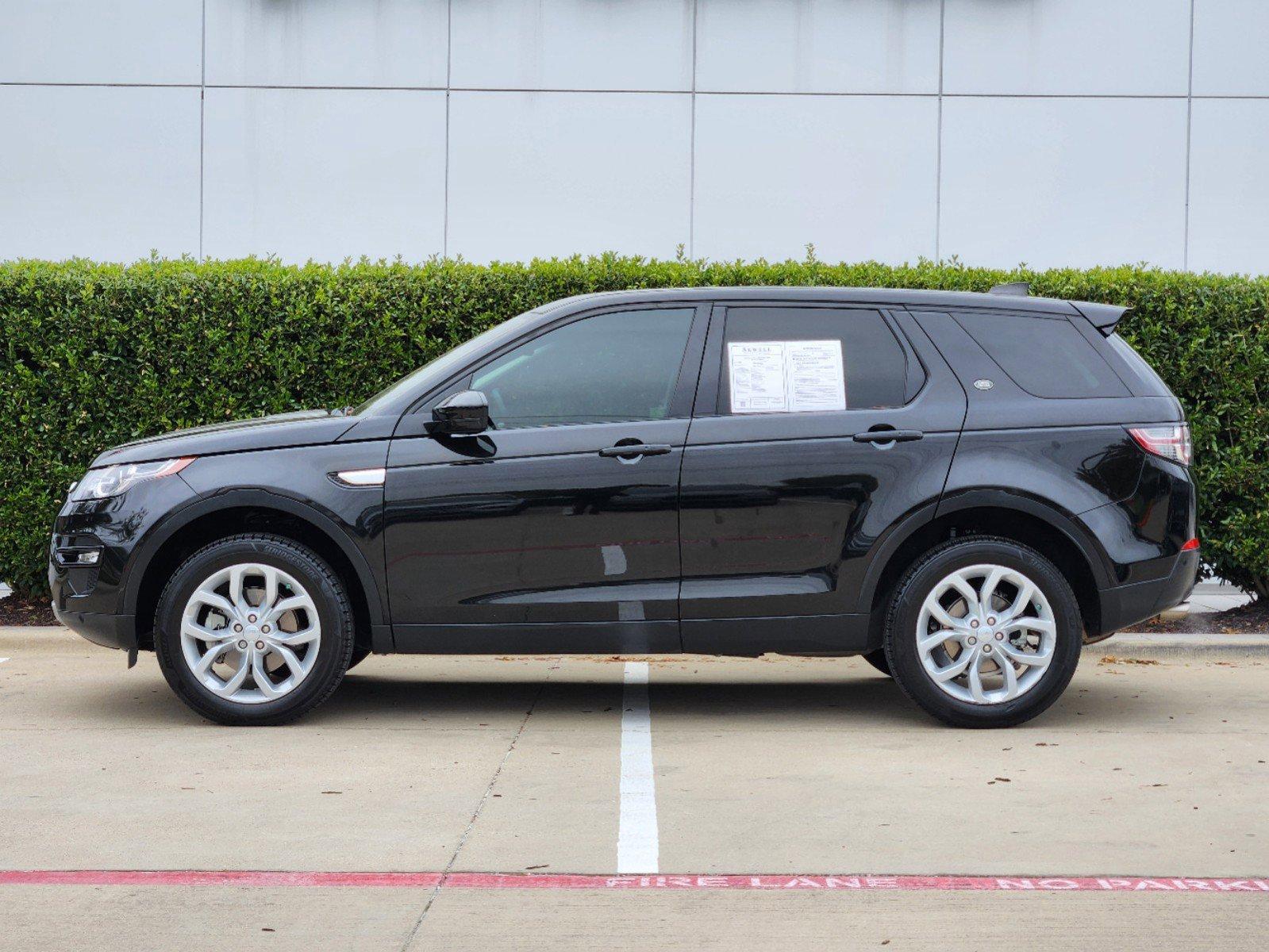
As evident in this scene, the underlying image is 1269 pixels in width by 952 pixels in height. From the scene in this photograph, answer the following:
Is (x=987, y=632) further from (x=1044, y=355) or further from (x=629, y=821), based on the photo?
(x=629, y=821)

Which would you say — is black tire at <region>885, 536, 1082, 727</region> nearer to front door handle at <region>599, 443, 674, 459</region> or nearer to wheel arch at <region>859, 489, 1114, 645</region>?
wheel arch at <region>859, 489, 1114, 645</region>

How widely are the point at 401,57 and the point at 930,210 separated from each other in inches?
189

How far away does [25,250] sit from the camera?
13156mm

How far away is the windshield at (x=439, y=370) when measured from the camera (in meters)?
6.26

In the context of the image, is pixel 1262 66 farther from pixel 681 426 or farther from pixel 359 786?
pixel 359 786

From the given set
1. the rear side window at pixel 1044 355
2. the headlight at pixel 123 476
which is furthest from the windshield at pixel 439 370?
the rear side window at pixel 1044 355

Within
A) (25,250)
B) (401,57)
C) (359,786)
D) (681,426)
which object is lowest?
(359,786)

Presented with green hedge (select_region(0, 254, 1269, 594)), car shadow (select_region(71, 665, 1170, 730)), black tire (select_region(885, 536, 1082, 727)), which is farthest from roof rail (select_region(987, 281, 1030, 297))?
green hedge (select_region(0, 254, 1269, 594))

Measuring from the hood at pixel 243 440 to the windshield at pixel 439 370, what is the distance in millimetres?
144

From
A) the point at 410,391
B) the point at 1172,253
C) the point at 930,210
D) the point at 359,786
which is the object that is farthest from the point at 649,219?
the point at 359,786

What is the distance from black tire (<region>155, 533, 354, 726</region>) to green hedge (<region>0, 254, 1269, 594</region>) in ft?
9.00

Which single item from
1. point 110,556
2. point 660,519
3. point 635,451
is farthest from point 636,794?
point 110,556

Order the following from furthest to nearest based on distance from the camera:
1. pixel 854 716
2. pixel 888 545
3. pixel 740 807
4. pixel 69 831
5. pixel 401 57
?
1. pixel 401 57
2. pixel 854 716
3. pixel 888 545
4. pixel 740 807
5. pixel 69 831

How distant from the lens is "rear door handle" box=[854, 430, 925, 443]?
6.12 meters
